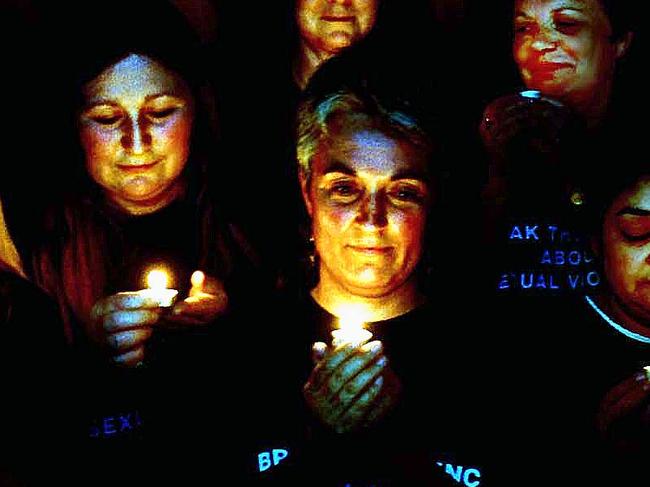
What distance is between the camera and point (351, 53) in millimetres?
3793

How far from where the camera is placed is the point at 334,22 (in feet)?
13.0

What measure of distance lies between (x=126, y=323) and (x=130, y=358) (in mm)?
173

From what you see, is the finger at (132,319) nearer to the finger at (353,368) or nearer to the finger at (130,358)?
the finger at (130,358)

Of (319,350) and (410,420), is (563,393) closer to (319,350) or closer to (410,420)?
(410,420)

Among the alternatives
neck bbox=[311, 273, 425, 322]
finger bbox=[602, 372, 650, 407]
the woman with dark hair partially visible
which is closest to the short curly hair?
neck bbox=[311, 273, 425, 322]

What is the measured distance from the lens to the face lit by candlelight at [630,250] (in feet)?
12.2

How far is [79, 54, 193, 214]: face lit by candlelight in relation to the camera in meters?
3.88

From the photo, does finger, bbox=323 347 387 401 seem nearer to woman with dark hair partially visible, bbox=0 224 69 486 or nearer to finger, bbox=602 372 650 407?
finger, bbox=602 372 650 407

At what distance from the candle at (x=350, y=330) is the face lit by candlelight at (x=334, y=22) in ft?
3.56

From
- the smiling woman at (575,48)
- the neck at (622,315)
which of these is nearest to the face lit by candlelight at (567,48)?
the smiling woman at (575,48)

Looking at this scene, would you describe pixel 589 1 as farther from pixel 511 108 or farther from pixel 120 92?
pixel 120 92

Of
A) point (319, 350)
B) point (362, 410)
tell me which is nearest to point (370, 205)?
point (319, 350)

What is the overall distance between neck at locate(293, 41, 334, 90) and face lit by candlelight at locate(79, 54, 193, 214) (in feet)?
1.53

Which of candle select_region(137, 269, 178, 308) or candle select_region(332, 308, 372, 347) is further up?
candle select_region(137, 269, 178, 308)
